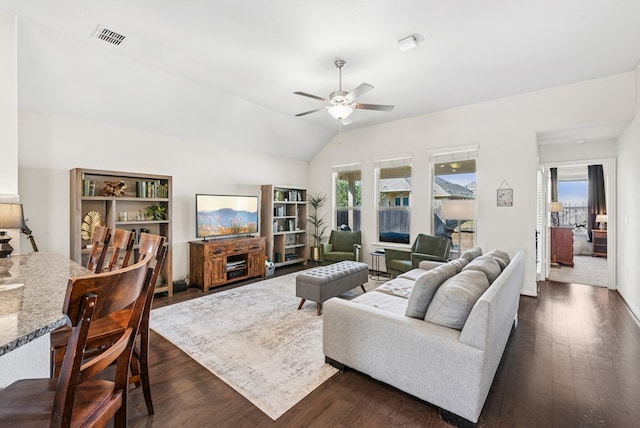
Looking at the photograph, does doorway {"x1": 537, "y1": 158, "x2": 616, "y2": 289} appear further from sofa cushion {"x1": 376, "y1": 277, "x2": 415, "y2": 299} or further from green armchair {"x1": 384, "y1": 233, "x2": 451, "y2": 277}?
sofa cushion {"x1": 376, "y1": 277, "x2": 415, "y2": 299}

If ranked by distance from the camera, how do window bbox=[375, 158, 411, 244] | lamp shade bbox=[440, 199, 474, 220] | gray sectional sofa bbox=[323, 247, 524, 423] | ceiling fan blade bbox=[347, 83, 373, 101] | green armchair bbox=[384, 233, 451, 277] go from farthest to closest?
1. window bbox=[375, 158, 411, 244]
2. green armchair bbox=[384, 233, 451, 277]
3. lamp shade bbox=[440, 199, 474, 220]
4. ceiling fan blade bbox=[347, 83, 373, 101]
5. gray sectional sofa bbox=[323, 247, 524, 423]

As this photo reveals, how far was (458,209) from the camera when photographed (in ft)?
14.7

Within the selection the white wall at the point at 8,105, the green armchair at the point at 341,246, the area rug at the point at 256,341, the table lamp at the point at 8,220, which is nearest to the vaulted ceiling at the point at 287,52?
the white wall at the point at 8,105

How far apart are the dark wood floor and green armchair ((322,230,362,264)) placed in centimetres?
319

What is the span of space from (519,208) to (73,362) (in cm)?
536

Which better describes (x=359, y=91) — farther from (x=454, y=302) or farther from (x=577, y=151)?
(x=577, y=151)

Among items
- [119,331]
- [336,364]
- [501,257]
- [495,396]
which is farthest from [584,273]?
[119,331]

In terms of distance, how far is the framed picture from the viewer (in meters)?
4.63

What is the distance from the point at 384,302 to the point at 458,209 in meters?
2.46

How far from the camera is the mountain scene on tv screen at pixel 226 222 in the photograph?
192 inches

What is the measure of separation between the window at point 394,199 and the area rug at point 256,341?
2.07 metres

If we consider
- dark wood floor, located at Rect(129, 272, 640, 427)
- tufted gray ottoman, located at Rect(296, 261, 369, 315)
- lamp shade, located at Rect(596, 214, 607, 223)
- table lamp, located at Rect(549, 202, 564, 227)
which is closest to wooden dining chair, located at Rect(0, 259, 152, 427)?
dark wood floor, located at Rect(129, 272, 640, 427)

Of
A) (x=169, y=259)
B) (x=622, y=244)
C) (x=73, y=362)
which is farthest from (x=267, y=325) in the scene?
(x=622, y=244)

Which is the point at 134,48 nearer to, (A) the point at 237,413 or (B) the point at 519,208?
(A) the point at 237,413
